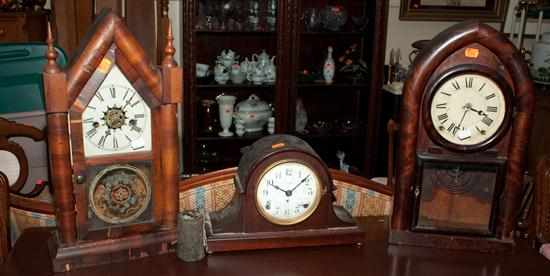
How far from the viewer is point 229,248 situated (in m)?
1.24

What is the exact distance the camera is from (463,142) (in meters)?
1.25

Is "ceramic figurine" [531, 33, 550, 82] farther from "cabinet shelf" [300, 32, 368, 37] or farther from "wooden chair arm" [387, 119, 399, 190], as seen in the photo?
"wooden chair arm" [387, 119, 399, 190]

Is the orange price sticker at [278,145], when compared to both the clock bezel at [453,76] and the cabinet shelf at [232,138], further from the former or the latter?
the cabinet shelf at [232,138]

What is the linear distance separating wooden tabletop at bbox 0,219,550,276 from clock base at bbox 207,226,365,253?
1cm

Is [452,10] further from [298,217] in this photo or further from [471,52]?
[298,217]

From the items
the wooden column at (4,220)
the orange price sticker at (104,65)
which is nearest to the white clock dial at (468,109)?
the orange price sticker at (104,65)

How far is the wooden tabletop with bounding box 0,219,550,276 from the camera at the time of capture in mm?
1166

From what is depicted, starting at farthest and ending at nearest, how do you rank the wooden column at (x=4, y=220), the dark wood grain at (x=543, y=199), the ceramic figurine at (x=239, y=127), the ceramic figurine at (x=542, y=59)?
the ceramic figurine at (x=239, y=127) → the ceramic figurine at (x=542, y=59) → the dark wood grain at (x=543, y=199) → the wooden column at (x=4, y=220)

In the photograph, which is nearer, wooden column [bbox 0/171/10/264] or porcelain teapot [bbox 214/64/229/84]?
wooden column [bbox 0/171/10/264]

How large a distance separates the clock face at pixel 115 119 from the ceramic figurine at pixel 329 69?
8.05 feet

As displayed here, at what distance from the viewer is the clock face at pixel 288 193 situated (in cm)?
122

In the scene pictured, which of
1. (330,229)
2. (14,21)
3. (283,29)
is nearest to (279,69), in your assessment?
(283,29)

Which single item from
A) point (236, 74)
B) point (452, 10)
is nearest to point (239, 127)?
point (236, 74)

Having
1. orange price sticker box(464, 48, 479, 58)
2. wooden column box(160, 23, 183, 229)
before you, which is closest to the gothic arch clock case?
orange price sticker box(464, 48, 479, 58)
